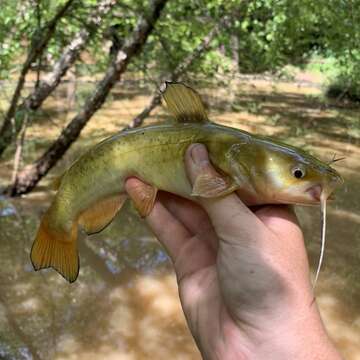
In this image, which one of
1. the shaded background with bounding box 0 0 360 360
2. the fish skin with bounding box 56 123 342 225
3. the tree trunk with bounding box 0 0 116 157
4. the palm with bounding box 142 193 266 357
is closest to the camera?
the fish skin with bounding box 56 123 342 225

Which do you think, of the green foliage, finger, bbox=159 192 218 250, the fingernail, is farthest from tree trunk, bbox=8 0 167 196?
the fingernail

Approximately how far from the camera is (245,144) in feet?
6.07

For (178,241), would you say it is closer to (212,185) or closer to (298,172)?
(212,185)

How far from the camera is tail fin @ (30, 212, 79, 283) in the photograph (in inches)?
89.4

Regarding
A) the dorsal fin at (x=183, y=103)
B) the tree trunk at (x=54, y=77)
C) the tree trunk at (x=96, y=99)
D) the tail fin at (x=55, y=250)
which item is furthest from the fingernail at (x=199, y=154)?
the tree trunk at (x=96, y=99)

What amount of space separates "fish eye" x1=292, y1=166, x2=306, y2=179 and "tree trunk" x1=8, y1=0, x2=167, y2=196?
453cm

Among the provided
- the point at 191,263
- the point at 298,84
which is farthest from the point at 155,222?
the point at 298,84

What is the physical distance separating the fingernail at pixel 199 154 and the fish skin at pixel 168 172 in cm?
3

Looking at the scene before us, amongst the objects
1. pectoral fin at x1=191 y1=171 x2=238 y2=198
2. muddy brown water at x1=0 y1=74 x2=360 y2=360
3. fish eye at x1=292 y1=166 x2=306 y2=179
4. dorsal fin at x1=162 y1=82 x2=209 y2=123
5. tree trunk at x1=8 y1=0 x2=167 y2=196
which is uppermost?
dorsal fin at x1=162 y1=82 x2=209 y2=123

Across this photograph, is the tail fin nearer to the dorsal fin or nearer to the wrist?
the dorsal fin

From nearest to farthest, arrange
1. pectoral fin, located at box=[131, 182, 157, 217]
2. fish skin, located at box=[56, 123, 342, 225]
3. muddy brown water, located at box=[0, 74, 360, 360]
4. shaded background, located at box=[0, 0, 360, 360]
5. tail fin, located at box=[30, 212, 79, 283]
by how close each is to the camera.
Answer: fish skin, located at box=[56, 123, 342, 225], pectoral fin, located at box=[131, 182, 157, 217], tail fin, located at box=[30, 212, 79, 283], muddy brown water, located at box=[0, 74, 360, 360], shaded background, located at box=[0, 0, 360, 360]

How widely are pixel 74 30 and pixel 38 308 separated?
387 centimetres

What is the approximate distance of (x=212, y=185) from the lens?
1.76 meters

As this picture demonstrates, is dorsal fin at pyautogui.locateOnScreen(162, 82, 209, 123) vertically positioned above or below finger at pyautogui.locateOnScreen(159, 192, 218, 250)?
above
